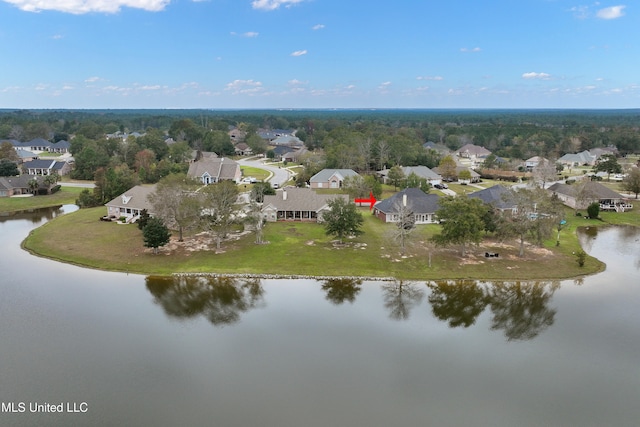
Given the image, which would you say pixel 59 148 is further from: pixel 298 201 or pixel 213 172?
pixel 298 201

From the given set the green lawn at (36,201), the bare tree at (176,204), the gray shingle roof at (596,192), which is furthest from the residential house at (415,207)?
the green lawn at (36,201)

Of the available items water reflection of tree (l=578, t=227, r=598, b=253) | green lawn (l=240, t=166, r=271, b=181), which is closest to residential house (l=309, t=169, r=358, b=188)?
green lawn (l=240, t=166, r=271, b=181)

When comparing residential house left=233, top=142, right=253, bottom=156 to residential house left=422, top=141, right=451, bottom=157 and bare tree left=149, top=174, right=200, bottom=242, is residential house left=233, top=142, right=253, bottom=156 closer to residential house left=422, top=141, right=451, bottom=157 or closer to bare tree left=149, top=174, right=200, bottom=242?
residential house left=422, top=141, right=451, bottom=157

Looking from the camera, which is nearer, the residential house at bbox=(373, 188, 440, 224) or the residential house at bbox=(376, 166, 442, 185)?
the residential house at bbox=(373, 188, 440, 224)

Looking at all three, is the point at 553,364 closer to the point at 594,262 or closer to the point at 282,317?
the point at 282,317

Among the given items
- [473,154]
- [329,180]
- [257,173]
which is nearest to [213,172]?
[257,173]

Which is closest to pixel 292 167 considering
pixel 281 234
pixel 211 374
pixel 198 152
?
pixel 198 152
